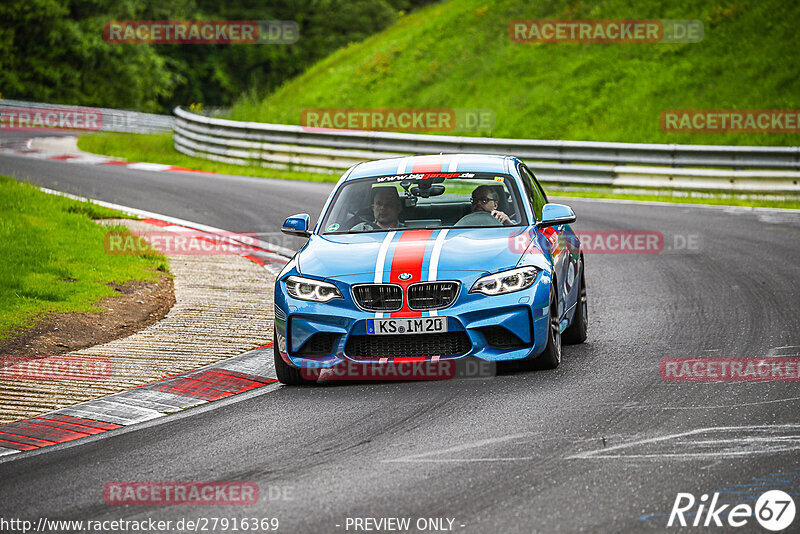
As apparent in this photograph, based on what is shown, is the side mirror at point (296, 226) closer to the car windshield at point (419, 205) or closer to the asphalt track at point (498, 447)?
the car windshield at point (419, 205)

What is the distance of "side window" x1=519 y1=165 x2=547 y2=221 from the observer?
9.23 meters

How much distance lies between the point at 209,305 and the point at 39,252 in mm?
2620

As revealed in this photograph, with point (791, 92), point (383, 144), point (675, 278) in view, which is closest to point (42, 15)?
point (383, 144)

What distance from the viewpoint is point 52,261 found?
1220 cm

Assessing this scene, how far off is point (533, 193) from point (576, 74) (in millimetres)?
21471

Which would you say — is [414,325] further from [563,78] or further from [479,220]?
[563,78]

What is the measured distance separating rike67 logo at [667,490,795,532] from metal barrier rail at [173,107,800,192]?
1627cm

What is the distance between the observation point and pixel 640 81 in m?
28.7

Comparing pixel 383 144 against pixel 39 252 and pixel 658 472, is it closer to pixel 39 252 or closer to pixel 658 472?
pixel 39 252

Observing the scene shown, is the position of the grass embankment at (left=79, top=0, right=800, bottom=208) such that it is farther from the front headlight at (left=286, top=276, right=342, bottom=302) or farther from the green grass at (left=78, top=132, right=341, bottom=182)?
the front headlight at (left=286, top=276, right=342, bottom=302)

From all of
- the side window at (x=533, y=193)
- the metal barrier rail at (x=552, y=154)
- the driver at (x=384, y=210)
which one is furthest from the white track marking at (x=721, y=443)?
the metal barrier rail at (x=552, y=154)

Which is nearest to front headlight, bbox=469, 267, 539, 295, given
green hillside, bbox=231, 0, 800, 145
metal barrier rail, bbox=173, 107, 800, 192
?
metal barrier rail, bbox=173, 107, 800, 192

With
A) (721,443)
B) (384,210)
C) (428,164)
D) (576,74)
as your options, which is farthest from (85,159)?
(721,443)

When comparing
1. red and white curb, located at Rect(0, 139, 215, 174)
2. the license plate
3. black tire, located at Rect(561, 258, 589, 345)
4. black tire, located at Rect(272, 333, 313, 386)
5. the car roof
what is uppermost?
red and white curb, located at Rect(0, 139, 215, 174)
